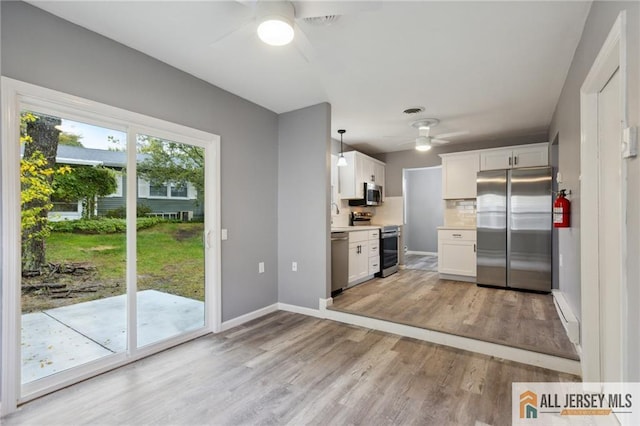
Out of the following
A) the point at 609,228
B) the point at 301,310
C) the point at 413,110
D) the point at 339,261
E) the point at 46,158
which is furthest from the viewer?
the point at 339,261

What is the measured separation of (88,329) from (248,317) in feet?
4.97

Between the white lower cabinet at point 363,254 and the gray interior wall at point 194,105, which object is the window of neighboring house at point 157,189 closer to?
the gray interior wall at point 194,105

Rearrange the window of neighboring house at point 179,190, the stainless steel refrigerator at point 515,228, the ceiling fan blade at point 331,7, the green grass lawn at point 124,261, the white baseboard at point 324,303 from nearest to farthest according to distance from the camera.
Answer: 1. the ceiling fan blade at point 331,7
2. the green grass lawn at point 124,261
3. the window of neighboring house at point 179,190
4. the white baseboard at point 324,303
5. the stainless steel refrigerator at point 515,228

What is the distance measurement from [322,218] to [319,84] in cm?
150

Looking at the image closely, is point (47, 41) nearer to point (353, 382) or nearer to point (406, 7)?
point (406, 7)

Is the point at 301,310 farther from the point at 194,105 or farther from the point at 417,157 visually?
the point at 417,157

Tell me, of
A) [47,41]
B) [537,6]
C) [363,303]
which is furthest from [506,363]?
[47,41]

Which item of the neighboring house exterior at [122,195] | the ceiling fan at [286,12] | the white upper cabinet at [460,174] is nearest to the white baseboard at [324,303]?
the neighboring house exterior at [122,195]

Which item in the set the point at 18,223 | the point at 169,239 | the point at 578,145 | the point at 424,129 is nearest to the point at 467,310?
the point at 578,145

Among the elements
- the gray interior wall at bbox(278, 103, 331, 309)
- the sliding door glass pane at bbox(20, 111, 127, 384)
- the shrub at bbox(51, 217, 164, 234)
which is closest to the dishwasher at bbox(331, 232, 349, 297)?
the gray interior wall at bbox(278, 103, 331, 309)

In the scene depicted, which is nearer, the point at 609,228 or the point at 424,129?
the point at 609,228

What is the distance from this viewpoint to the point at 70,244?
86.5 inches

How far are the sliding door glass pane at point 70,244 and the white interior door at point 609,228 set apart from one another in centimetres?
344

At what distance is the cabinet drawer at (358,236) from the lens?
4.40 metres
